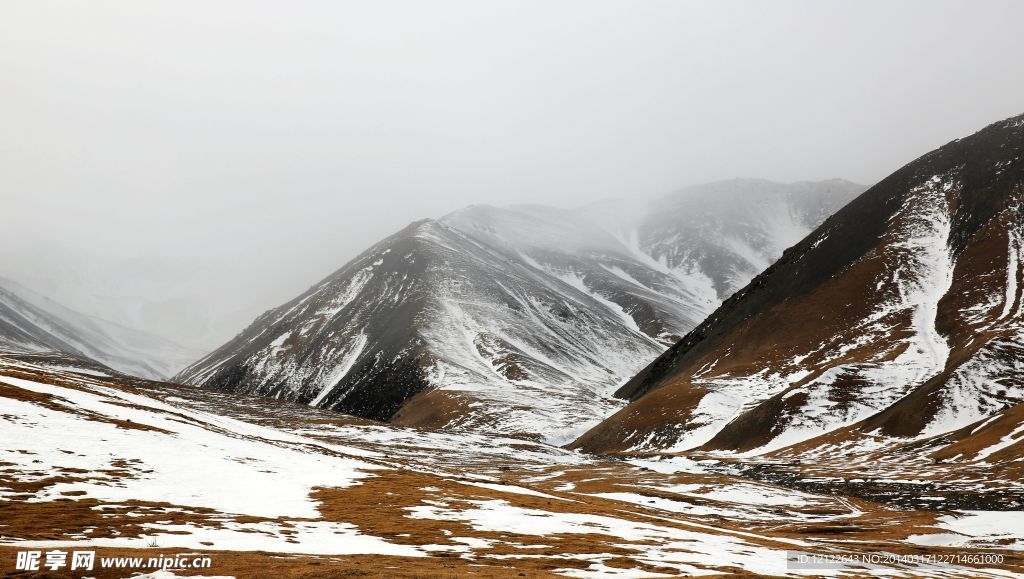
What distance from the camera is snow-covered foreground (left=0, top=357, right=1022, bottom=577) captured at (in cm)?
2280

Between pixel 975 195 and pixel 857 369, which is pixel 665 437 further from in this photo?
pixel 975 195

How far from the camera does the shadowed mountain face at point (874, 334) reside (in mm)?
97312

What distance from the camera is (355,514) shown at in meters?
33.2

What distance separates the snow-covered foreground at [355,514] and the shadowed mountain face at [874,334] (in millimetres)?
42495

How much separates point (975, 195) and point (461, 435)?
478ft

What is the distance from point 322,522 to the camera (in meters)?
30.1

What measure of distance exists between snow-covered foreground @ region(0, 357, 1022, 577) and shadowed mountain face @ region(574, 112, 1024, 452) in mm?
42495

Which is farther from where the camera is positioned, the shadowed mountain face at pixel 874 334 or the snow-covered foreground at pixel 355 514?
the shadowed mountain face at pixel 874 334

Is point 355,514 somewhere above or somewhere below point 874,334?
below

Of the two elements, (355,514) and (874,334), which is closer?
(355,514)

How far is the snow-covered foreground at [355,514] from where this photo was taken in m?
22.8

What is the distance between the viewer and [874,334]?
128500 millimetres

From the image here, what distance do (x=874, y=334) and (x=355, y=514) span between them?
12907 cm

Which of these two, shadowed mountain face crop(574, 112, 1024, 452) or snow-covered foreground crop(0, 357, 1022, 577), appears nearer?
snow-covered foreground crop(0, 357, 1022, 577)
